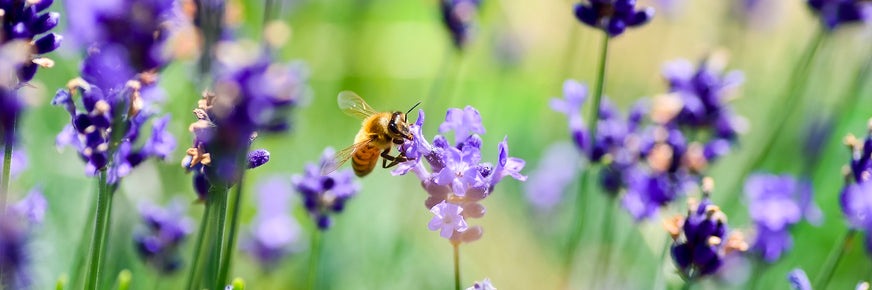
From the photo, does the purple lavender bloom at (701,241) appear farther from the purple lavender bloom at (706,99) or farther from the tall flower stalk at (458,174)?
the purple lavender bloom at (706,99)

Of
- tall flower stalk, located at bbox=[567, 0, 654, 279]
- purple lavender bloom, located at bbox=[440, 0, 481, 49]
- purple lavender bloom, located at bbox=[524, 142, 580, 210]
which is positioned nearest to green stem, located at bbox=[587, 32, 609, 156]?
tall flower stalk, located at bbox=[567, 0, 654, 279]

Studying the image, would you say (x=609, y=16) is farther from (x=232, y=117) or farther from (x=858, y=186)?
(x=232, y=117)

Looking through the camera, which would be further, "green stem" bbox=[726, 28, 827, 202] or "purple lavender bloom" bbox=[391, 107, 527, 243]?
"green stem" bbox=[726, 28, 827, 202]

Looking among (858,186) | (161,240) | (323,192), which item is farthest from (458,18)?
(858,186)

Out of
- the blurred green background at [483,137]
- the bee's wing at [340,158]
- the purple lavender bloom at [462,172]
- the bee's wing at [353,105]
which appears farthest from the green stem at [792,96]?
the purple lavender bloom at [462,172]

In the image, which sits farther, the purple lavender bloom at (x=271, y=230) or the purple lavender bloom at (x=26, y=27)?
the purple lavender bloom at (x=271, y=230)

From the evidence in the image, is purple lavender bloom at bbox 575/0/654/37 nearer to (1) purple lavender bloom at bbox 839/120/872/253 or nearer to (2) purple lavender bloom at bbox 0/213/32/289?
(1) purple lavender bloom at bbox 839/120/872/253

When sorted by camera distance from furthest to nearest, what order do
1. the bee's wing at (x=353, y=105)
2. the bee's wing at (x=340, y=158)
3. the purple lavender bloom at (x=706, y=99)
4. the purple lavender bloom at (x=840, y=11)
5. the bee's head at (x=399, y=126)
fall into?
the purple lavender bloom at (x=840, y=11)
the purple lavender bloom at (x=706, y=99)
the bee's wing at (x=353, y=105)
the bee's head at (x=399, y=126)
the bee's wing at (x=340, y=158)
